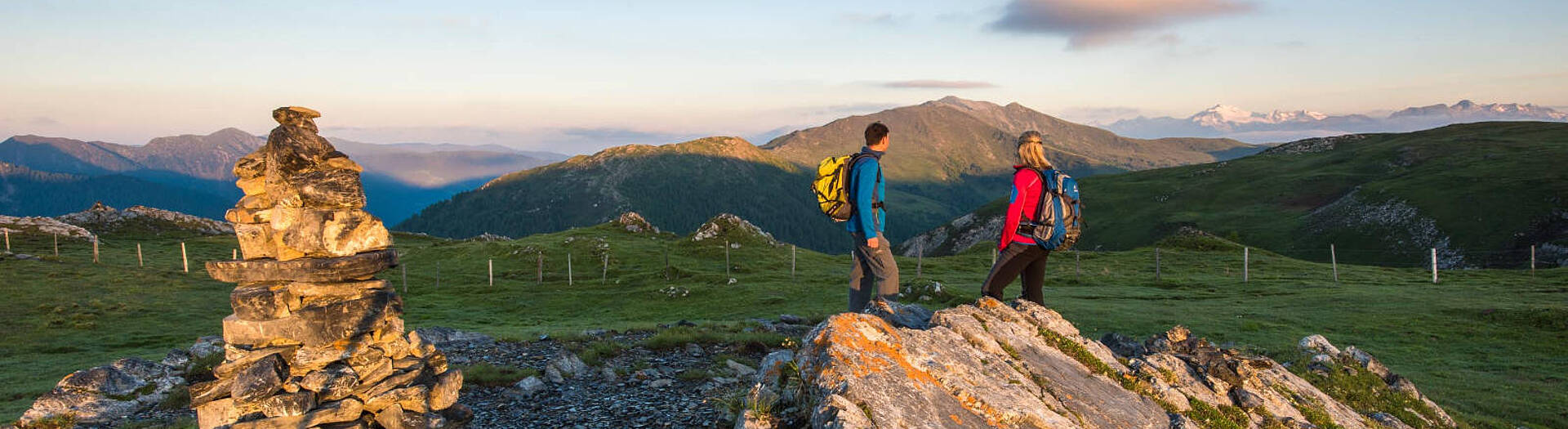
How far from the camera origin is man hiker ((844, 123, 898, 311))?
1104 centimetres

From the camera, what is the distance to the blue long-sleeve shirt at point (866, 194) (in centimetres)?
1102

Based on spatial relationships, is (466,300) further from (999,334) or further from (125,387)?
(999,334)

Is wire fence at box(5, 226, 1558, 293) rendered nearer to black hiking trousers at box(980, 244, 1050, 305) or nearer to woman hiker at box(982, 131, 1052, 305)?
black hiking trousers at box(980, 244, 1050, 305)

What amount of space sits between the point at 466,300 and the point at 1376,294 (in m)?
45.8

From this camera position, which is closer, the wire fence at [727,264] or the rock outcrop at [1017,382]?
the rock outcrop at [1017,382]

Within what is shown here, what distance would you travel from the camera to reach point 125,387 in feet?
48.9

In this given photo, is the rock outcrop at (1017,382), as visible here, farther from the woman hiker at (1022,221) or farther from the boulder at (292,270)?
the boulder at (292,270)

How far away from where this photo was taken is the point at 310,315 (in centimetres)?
1008

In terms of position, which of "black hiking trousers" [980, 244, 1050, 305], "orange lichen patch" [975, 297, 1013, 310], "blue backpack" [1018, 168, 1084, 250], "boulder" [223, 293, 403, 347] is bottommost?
"boulder" [223, 293, 403, 347]

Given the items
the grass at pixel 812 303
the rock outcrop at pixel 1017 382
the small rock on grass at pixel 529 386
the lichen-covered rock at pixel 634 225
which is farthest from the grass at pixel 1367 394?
the lichen-covered rock at pixel 634 225

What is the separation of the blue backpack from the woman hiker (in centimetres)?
7

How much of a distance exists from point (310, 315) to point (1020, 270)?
1080 cm

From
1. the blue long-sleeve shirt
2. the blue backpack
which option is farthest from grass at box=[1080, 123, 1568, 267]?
the blue long-sleeve shirt

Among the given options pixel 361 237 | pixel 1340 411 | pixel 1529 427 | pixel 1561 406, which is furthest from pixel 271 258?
pixel 1561 406
